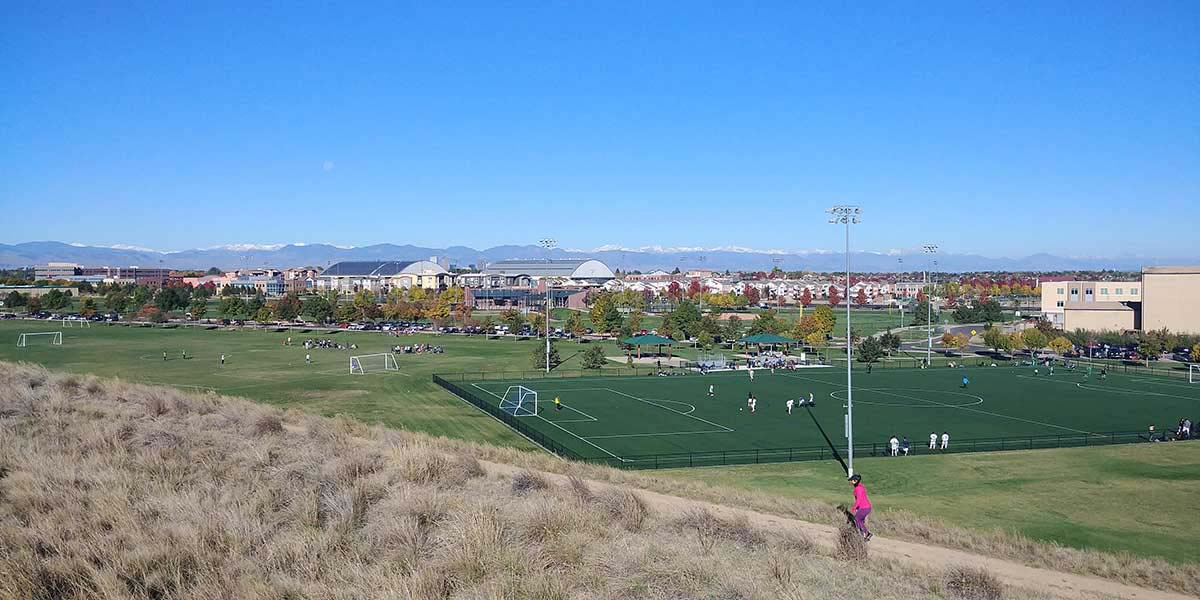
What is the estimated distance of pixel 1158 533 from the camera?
23.5 meters

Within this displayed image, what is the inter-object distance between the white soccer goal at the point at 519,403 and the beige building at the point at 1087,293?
63.5 meters

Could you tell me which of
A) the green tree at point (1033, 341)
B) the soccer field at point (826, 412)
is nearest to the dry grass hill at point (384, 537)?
the soccer field at point (826, 412)

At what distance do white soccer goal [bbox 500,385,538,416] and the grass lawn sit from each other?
44.1ft

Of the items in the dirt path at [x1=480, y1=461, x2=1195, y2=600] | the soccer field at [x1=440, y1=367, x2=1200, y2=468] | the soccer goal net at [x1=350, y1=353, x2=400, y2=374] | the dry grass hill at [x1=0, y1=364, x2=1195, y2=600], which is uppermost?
the dry grass hill at [x1=0, y1=364, x2=1195, y2=600]

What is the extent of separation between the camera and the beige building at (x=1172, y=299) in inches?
3054

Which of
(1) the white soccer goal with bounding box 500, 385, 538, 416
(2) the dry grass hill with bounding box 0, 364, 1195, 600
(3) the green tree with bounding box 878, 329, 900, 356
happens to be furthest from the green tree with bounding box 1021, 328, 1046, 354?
(2) the dry grass hill with bounding box 0, 364, 1195, 600

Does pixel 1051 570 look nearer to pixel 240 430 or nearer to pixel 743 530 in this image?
pixel 743 530

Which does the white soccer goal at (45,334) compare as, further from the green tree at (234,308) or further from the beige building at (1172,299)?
the beige building at (1172,299)

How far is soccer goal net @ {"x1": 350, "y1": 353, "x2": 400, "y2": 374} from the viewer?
5959cm

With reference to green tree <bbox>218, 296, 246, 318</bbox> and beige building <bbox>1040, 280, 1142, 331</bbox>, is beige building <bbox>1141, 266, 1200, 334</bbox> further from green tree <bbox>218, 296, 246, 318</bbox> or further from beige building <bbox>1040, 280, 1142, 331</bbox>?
green tree <bbox>218, 296, 246, 318</bbox>

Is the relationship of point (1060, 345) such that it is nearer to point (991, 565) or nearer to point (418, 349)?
point (418, 349)

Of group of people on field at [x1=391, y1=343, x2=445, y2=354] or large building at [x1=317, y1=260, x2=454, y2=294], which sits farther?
large building at [x1=317, y1=260, x2=454, y2=294]

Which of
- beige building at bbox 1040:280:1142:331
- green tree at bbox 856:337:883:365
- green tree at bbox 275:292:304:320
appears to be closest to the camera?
green tree at bbox 856:337:883:365

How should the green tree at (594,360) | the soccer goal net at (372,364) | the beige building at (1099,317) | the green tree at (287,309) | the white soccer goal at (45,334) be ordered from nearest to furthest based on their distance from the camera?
the soccer goal net at (372,364) < the green tree at (594,360) < the white soccer goal at (45,334) < the beige building at (1099,317) < the green tree at (287,309)
